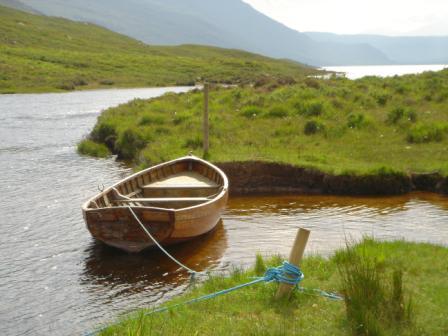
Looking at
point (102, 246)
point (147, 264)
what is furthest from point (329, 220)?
point (102, 246)

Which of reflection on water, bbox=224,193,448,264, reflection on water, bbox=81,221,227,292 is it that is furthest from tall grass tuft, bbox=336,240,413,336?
reflection on water, bbox=224,193,448,264

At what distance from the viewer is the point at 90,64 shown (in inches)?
3883

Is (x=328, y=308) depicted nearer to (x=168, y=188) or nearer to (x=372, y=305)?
(x=372, y=305)

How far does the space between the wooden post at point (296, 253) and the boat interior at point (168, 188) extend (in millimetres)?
6397

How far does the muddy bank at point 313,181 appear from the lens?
717 inches

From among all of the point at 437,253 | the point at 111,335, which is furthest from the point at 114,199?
the point at 437,253

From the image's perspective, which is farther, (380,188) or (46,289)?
(380,188)

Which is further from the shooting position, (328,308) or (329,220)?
(329,220)

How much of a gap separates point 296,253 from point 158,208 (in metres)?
5.09

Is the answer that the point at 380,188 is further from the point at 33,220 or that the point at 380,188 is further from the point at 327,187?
the point at 33,220

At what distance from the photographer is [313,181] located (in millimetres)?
18688

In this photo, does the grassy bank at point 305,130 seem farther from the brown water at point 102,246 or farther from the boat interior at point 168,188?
the brown water at point 102,246

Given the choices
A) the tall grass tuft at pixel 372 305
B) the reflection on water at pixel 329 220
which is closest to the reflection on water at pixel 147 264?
the reflection on water at pixel 329 220

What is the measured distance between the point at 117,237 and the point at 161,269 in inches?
54.9
